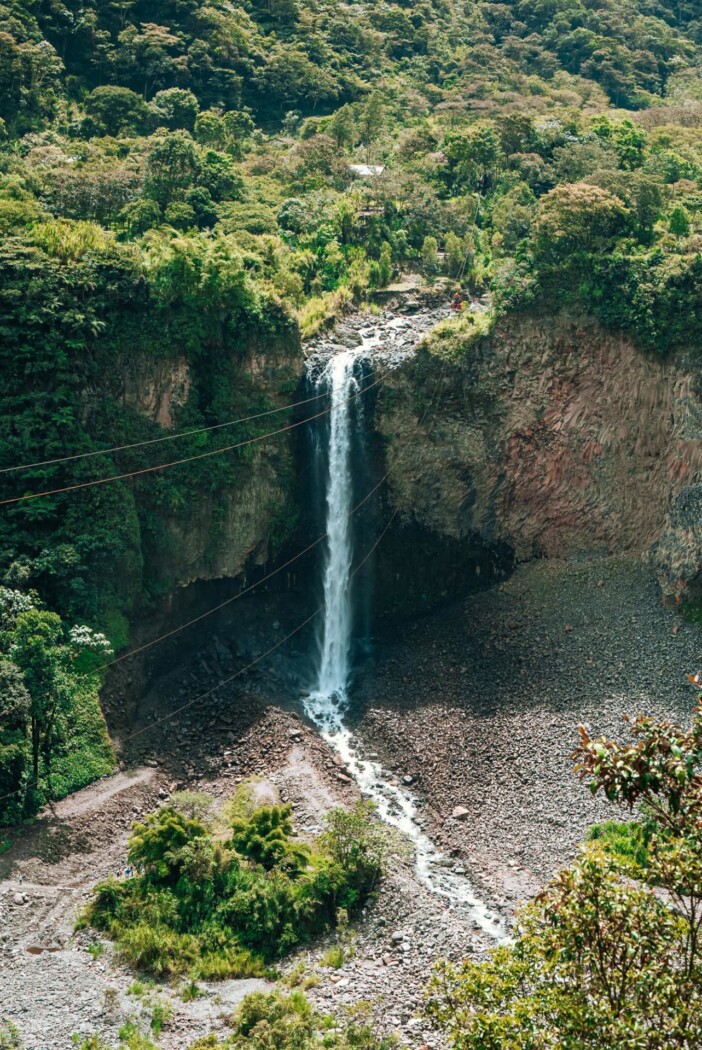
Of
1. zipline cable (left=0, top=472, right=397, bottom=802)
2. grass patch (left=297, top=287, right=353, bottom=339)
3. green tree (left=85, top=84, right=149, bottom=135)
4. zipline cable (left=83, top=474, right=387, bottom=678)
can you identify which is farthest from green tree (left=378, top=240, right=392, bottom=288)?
green tree (left=85, top=84, right=149, bottom=135)

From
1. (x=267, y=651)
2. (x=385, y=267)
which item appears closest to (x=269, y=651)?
(x=267, y=651)

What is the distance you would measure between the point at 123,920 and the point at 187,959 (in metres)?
1.67

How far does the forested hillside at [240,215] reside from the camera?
92.0 ft

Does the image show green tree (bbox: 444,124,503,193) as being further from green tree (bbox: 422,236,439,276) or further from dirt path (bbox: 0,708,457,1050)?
dirt path (bbox: 0,708,457,1050)

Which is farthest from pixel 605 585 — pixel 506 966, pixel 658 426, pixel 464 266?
pixel 506 966

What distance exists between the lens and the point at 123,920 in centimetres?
2145

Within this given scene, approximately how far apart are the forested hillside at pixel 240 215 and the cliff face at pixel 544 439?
938 millimetres

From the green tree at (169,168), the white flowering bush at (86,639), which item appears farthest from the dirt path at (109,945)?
the green tree at (169,168)

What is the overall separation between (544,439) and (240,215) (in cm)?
1244

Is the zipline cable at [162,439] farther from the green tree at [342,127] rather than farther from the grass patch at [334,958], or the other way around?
the green tree at [342,127]

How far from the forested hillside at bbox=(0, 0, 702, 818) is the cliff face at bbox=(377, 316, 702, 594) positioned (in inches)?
36.9

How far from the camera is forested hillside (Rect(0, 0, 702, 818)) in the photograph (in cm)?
2805

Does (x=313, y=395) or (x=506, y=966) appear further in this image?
(x=313, y=395)

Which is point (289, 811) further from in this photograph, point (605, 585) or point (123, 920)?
point (605, 585)
